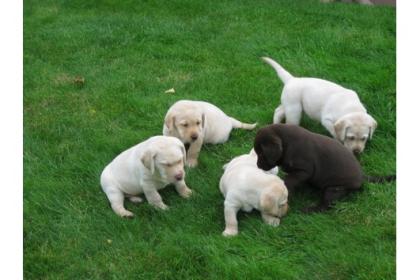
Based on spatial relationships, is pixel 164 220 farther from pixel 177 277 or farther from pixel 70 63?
pixel 70 63

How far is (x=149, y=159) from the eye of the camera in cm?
474

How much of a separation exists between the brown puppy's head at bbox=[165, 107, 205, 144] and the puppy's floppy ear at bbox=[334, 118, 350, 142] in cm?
137

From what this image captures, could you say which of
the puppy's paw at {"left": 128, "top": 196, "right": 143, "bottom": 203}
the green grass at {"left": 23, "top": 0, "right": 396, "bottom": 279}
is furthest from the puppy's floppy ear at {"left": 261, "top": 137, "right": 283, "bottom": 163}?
the puppy's paw at {"left": 128, "top": 196, "right": 143, "bottom": 203}

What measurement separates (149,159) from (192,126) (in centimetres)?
97

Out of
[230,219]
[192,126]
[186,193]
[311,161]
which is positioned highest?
[311,161]

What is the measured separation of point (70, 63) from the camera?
A: 9.05m

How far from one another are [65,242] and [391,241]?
2.61m

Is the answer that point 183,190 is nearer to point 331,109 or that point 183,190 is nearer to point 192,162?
point 192,162

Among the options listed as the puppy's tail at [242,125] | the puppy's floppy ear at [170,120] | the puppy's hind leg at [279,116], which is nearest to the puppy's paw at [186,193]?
the puppy's floppy ear at [170,120]

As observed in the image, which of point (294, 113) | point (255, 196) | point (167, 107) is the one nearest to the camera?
point (255, 196)

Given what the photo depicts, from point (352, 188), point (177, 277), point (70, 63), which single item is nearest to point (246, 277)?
point (177, 277)

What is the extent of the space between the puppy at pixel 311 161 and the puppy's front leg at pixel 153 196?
0.94m

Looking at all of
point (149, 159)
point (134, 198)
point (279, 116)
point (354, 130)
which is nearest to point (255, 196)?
point (149, 159)

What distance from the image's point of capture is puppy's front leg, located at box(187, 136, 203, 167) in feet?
18.6
